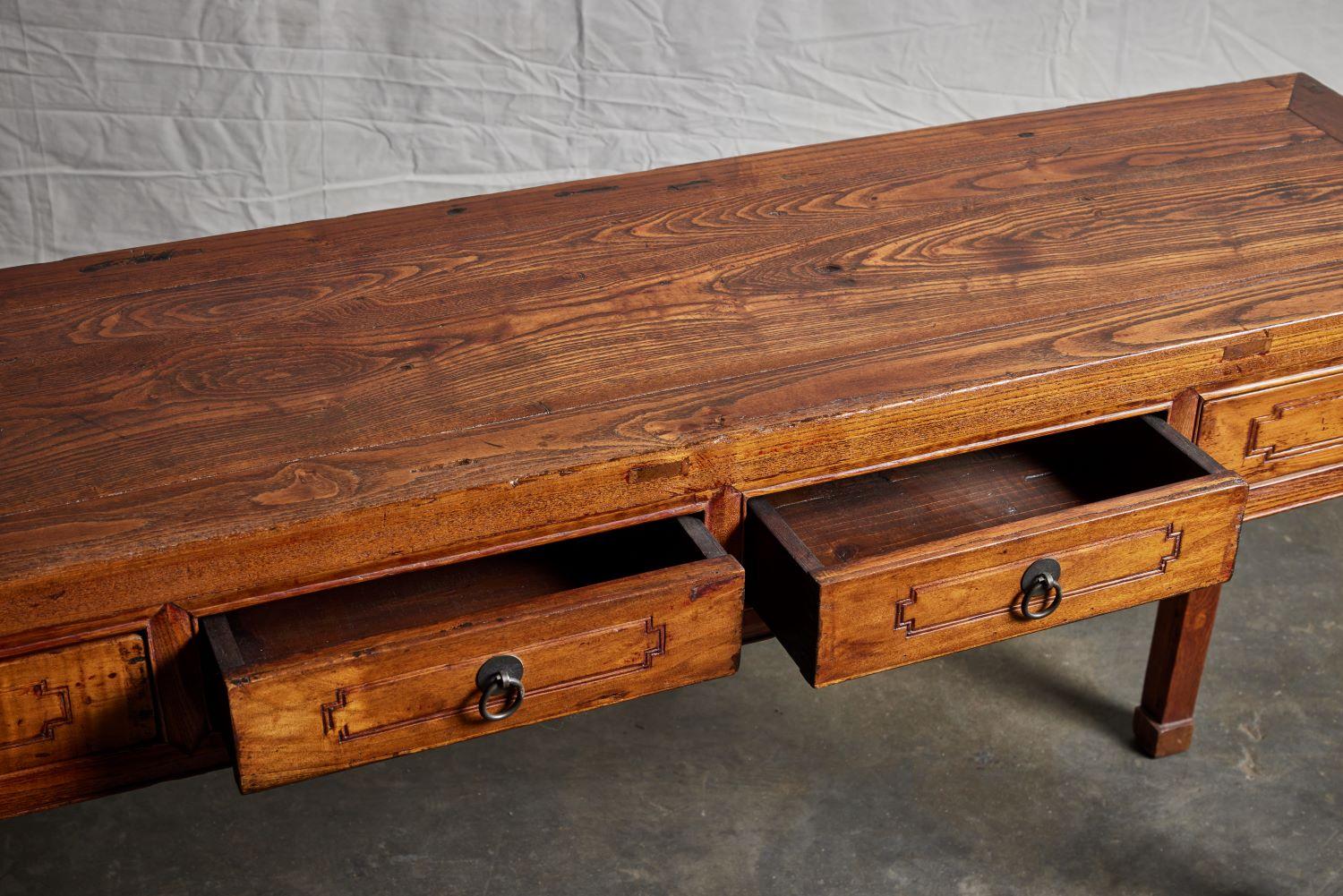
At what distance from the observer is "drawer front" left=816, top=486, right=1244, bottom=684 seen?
4.66ft

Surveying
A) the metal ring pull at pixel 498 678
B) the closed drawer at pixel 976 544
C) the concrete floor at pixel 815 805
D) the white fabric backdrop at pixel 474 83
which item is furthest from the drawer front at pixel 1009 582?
the white fabric backdrop at pixel 474 83

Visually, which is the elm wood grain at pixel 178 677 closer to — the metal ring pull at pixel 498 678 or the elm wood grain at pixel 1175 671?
the metal ring pull at pixel 498 678

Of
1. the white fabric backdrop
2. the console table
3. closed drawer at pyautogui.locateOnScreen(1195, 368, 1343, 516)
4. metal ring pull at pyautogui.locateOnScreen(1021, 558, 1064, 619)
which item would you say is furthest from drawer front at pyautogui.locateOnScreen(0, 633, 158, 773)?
the white fabric backdrop

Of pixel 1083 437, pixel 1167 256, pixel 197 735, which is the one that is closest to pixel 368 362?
pixel 197 735

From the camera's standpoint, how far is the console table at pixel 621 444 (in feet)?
4.45

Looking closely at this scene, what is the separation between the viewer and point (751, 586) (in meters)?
1.57

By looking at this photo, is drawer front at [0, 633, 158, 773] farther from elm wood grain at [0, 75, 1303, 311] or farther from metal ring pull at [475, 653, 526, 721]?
elm wood grain at [0, 75, 1303, 311]

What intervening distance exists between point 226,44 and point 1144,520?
65.1 inches

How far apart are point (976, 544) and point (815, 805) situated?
558 mm

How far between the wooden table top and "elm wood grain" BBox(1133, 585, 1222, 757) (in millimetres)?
301

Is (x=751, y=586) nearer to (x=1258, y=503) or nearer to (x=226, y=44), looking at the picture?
(x=1258, y=503)

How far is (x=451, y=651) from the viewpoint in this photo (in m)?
1.33

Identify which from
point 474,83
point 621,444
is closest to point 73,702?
point 621,444

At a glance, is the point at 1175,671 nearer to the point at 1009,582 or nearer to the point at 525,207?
the point at 1009,582
